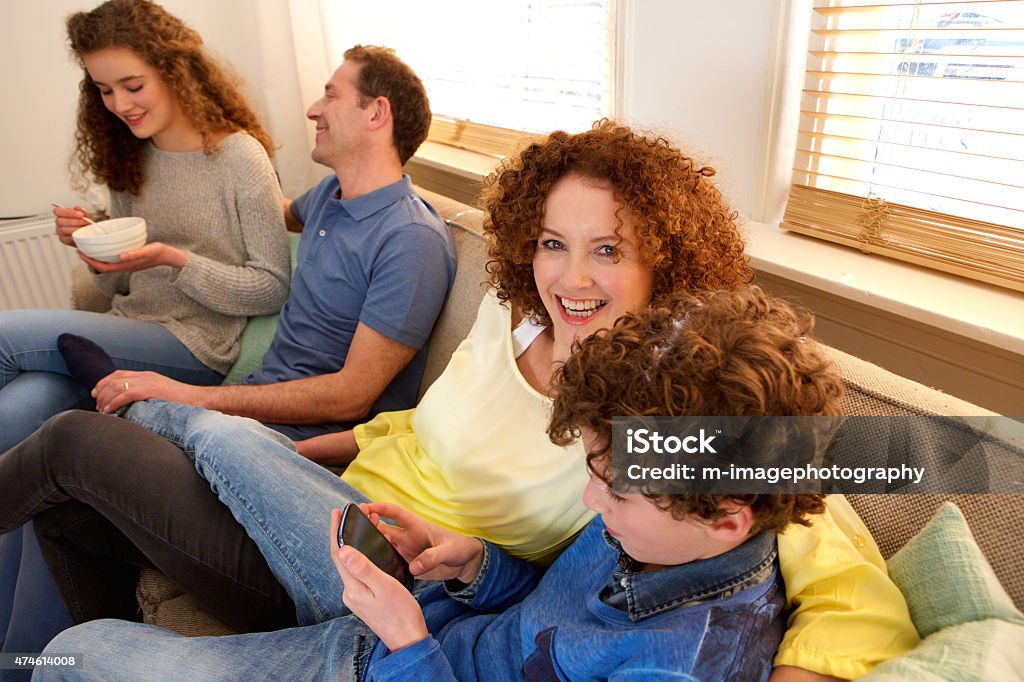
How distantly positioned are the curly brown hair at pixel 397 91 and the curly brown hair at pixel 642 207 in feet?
1.86

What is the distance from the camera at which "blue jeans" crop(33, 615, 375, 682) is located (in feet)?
2.90

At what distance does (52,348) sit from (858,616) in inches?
66.8

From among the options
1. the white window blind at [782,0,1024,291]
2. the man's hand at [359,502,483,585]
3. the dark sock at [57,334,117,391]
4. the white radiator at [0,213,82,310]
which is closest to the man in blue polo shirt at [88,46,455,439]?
the dark sock at [57,334,117,391]

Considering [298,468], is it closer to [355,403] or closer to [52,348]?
[355,403]

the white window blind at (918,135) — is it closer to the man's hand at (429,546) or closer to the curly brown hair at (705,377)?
the curly brown hair at (705,377)

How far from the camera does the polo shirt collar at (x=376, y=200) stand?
155 centimetres

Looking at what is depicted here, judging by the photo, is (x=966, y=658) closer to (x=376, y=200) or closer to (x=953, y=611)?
(x=953, y=611)

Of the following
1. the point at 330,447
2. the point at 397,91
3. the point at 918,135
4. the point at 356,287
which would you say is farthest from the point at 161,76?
the point at 918,135

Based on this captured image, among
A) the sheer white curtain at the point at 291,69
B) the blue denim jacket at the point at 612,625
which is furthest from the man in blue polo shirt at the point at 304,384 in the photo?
the sheer white curtain at the point at 291,69

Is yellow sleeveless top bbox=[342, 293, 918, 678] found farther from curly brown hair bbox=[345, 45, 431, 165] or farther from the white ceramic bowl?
the white ceramic bowl

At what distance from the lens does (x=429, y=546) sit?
40.1 inches

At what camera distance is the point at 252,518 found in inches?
41.3

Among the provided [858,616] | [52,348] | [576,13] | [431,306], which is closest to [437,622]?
[858,616]

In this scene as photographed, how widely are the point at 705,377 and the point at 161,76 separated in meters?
1.70
